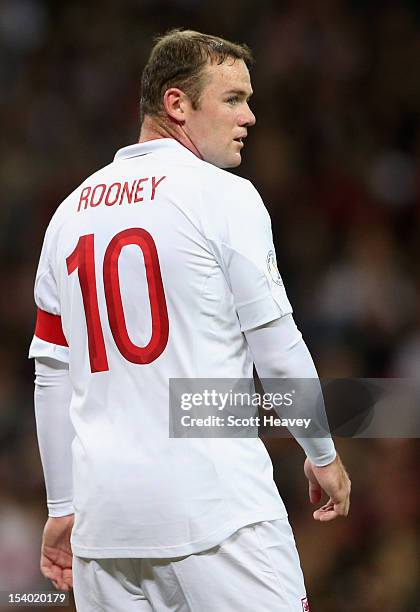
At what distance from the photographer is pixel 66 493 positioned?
2.34 metres

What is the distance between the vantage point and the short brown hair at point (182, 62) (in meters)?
2.21

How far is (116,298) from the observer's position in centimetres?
208

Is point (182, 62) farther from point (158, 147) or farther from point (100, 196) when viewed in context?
point (100, 196)

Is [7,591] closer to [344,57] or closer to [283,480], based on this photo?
[283,480]

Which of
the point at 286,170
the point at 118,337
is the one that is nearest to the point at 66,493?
the point at 118,337

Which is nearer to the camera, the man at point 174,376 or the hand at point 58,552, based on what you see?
the man at point 174,376

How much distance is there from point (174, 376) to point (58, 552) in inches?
23.1

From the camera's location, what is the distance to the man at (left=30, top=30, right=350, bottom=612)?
2.01 metres

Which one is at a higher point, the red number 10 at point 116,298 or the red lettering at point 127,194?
the red lettering at point 127,194

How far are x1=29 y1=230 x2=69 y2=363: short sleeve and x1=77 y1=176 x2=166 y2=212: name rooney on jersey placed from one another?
133mm

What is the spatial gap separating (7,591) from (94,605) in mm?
1802

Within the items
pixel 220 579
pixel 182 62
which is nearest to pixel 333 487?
pixel 220 579

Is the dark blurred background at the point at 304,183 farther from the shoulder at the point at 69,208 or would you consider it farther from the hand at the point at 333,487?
the shoulder at the point at 69,208

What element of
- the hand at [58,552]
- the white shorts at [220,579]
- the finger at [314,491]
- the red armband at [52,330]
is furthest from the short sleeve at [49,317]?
the finger at [314,491]
